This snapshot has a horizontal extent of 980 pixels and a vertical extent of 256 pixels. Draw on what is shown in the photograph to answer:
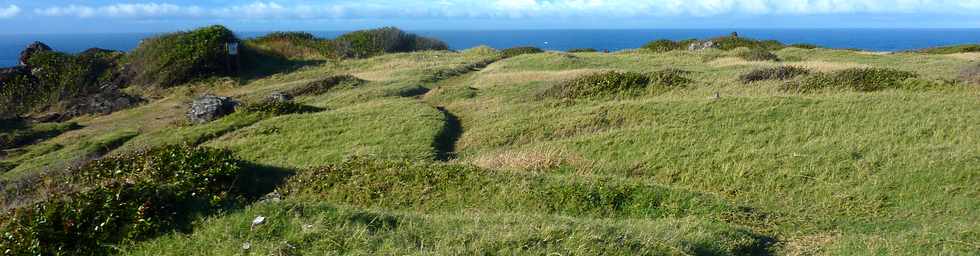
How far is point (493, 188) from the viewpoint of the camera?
1072 centimetres

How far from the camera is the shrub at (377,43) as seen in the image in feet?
155

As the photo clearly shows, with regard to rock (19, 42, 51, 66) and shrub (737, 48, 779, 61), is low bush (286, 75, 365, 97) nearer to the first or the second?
shrub (737, 48, 779, 61)

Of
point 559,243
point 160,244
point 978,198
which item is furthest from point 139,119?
point 978,198

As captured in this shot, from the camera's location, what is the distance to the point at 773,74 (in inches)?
846

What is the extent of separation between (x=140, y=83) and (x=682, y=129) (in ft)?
98.0

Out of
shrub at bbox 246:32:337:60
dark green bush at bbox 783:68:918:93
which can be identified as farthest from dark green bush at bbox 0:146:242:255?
shrub at bbox 246:32:337:60

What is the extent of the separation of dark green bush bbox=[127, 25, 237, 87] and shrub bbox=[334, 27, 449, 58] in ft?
30.3

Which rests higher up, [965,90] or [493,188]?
[965,90]

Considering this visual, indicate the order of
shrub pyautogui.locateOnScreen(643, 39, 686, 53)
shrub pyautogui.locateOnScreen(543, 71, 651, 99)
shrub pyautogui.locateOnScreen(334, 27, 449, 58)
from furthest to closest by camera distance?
shrub pyautogui.locateOnScreen(334, 27, 449, 58) < shrub pyautogui.locateOnScreen(643, 39, 686, 53) < shrub pyautogui.locateOnScreen(543, 71, 651, 99)

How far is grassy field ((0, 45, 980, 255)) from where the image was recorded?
6992 millimetres

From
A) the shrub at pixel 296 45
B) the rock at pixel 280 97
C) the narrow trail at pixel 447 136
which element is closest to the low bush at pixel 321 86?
the rock at pixel 280 97

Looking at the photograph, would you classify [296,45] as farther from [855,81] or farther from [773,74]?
[855,81]

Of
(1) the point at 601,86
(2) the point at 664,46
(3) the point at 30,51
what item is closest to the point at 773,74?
(1) the point at 601,86

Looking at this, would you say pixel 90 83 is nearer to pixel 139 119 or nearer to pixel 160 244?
pixel 139 119
